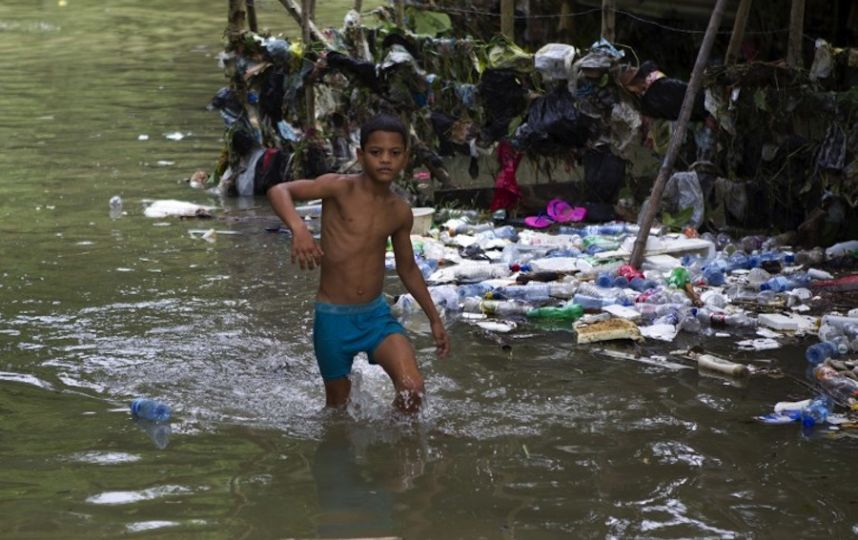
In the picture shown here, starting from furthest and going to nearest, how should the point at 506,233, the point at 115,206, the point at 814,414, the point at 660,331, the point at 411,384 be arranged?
the point at 115,206 < the point at 506,233 < the point at 660,331 < the point at 814,414 < the point at 411,384

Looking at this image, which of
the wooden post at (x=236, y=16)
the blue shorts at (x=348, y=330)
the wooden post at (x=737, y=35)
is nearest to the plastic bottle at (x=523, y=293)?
the blue shorts at (x=348, y=330)

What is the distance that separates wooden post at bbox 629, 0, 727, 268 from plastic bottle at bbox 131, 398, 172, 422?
3416 millimetres

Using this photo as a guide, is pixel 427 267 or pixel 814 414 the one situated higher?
pixel 814 414

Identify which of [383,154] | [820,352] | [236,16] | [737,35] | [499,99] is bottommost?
[820,352]

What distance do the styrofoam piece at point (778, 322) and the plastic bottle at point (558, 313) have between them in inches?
37.7

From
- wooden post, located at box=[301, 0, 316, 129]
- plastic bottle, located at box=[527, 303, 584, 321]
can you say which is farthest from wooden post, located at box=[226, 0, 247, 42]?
plastic bottle, located at box=[527, 303, 584, 321]

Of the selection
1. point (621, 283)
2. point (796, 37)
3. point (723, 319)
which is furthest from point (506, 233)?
point (723, 319)

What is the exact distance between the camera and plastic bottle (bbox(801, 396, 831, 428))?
5.39 m

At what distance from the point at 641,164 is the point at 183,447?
510 centimetres

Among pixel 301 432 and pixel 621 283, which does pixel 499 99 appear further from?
pixel 301 432

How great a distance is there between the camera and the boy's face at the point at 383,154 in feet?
16.5

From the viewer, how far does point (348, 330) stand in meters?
5.27

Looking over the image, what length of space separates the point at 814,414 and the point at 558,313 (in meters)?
2.01

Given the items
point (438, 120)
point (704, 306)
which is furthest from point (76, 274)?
point (704, 306)
